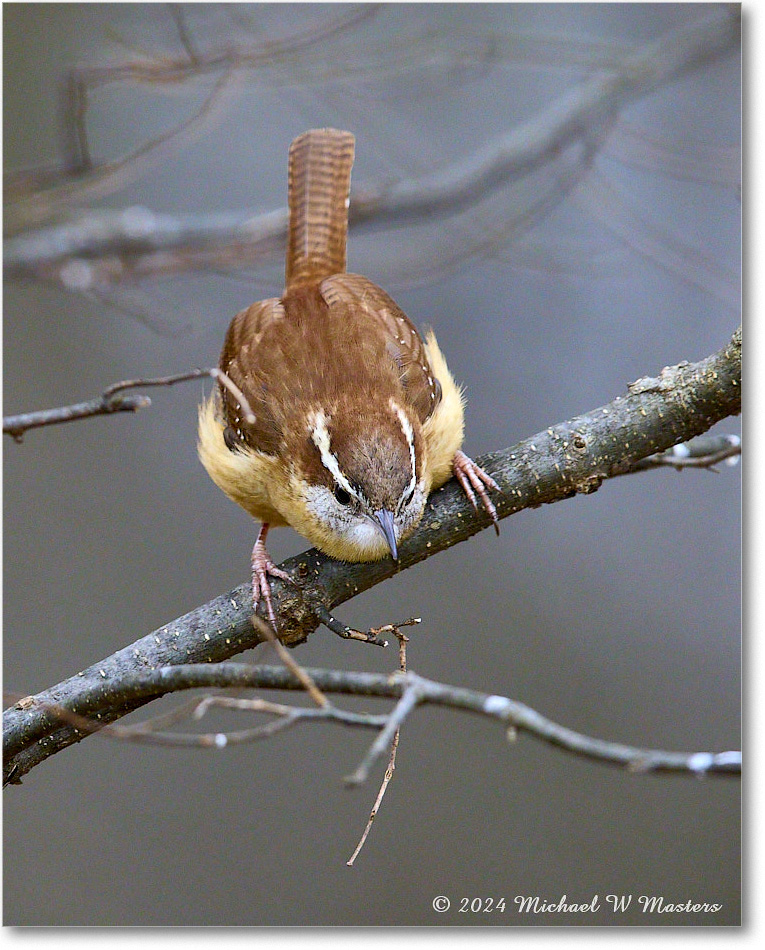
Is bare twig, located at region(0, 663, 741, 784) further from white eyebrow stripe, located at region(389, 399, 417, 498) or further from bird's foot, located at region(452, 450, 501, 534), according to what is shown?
bird's foot, located at region(452, 450, 501, 534)

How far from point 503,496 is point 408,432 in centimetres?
31

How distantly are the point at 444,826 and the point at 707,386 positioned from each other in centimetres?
156

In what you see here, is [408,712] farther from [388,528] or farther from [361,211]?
[361,211]

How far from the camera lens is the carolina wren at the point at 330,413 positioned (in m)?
2.46

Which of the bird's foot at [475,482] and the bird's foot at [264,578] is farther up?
the bird's foot at [475,482]

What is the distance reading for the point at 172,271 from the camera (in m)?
3.58

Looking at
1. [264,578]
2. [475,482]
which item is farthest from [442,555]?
[264,578]

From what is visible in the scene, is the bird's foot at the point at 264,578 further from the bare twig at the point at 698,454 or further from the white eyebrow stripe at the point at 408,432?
the bare twig at the point at 698,454

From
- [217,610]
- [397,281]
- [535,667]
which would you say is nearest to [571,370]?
[397,281]

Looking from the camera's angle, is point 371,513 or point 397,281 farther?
point 397,281

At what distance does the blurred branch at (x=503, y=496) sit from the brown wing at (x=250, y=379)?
0.37m

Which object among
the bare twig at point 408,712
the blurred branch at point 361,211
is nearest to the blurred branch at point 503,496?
the bare twig at point 408,712

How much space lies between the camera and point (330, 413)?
2.57 metres

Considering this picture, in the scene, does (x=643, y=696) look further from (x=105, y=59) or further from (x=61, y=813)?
(x=105, y=59)
